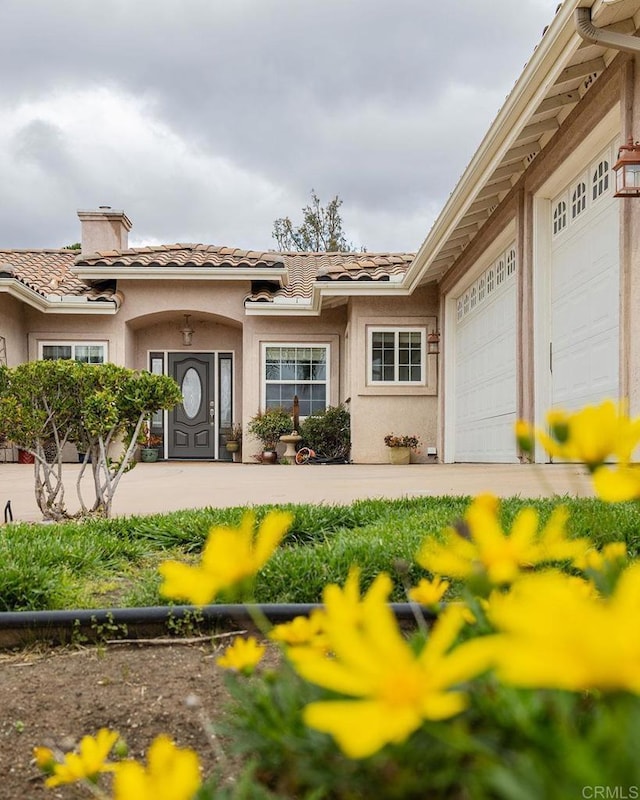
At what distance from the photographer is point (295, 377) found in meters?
13.2

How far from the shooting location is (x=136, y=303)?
13039 millimetres

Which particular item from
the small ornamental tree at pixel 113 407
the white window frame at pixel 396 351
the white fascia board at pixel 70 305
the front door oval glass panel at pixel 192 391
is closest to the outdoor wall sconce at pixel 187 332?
the front door oval glass panel at pixel 192 391

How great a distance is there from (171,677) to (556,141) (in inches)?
232

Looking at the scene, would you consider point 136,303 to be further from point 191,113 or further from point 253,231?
point 253,231

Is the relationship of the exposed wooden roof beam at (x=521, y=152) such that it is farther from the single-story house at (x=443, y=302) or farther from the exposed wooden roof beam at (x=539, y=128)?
the exposed wooden roof beam at (x=539, y=128)

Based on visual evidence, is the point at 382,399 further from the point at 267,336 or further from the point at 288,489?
the point at 288,489

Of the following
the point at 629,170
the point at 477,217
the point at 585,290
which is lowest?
the point at 585,290

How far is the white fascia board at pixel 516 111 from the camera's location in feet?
15.8

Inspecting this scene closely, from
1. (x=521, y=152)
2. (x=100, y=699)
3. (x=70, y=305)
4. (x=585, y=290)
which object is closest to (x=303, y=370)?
(x=70, y=305)

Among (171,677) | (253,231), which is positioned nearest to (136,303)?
(171,677)

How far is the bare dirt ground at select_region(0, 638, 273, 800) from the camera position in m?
1.34

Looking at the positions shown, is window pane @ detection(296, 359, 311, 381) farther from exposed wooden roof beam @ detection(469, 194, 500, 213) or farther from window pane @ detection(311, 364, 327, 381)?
exposed wooden roof beam @ detection(469, 194, 500, 213)

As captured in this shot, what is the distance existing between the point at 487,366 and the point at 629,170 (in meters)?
4.74

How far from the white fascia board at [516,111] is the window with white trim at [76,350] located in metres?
6.86
